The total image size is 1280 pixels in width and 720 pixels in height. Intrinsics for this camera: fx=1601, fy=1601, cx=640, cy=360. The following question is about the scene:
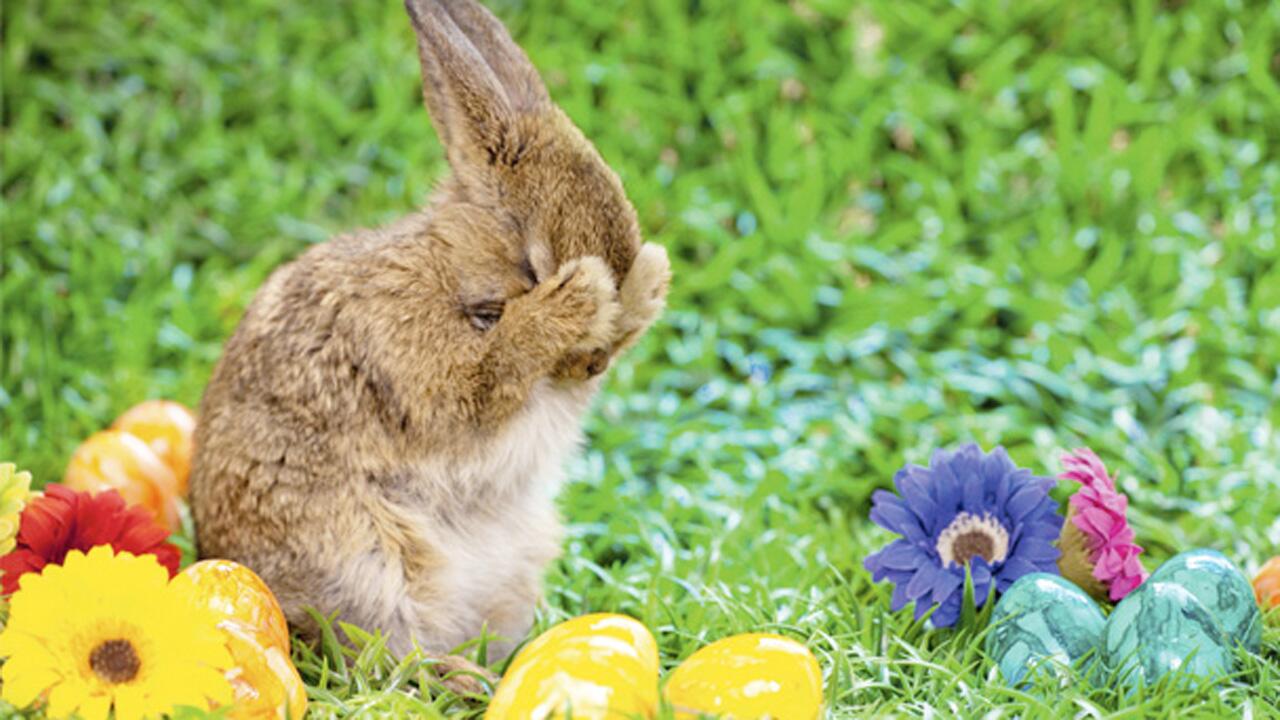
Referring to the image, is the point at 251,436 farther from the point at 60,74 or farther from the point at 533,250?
the point at 60,74

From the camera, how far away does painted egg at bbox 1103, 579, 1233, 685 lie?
319 cm

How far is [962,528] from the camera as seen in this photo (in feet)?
11.9

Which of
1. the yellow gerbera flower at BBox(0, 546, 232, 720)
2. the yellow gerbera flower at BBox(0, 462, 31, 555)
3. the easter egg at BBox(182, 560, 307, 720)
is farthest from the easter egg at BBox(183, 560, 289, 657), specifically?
the yellow gerbera flower at BBox(0, 462, 31, 555)

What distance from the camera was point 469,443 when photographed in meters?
3.47

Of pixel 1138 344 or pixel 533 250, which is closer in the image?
pixel 533 250

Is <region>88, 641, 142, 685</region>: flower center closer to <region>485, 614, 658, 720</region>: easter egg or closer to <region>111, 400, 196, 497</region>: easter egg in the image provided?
<region>485, 614, 658, 720</region>: easter egg

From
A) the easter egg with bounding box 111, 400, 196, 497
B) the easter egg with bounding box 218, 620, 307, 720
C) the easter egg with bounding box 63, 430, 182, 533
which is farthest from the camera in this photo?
the easter egg with bounding box 111, 400, 196, 497

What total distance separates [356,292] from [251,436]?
0.39 m

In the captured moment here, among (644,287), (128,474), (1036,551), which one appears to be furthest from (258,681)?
(1036,551)

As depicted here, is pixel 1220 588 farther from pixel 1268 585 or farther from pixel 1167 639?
pixel 1268 585

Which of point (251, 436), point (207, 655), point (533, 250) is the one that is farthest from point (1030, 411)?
point (207, 655)

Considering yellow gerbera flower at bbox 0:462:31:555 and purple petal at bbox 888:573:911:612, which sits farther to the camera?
purple petal at bbox 888:573:911:612

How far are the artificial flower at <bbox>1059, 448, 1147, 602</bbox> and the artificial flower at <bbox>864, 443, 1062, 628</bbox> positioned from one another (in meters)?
0.05

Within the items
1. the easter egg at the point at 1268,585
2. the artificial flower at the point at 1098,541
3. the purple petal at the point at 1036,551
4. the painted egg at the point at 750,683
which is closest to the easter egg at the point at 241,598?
the painted egg at the point at 750,683
